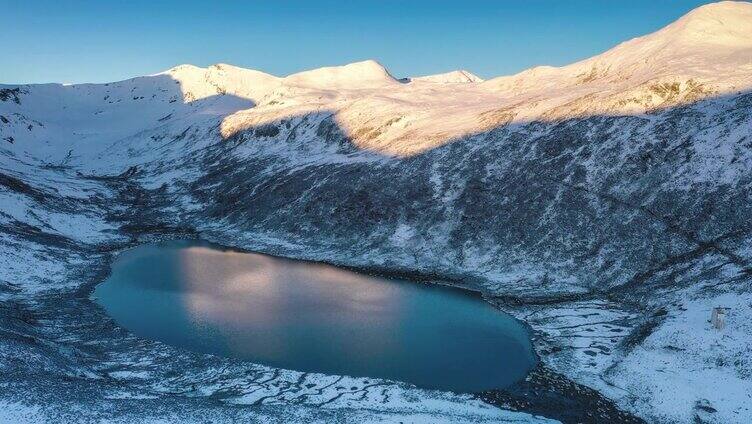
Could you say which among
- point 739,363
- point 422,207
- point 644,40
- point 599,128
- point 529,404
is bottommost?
point 529,404

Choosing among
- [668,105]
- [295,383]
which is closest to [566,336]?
[295,383]

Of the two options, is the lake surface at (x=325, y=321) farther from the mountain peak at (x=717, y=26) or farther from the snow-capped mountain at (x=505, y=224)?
the mountain peak at (x=717, y=26)

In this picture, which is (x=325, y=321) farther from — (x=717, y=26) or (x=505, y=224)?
(x=717, y=26)

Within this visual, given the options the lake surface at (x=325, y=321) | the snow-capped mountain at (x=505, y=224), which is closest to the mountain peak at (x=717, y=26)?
the snow-capped mountain at (x=505, y=224)

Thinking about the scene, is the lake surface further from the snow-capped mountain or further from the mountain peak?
the mountain peak

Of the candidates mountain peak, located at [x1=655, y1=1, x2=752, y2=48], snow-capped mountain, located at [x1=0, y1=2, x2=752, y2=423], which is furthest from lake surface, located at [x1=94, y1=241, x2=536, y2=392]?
mountain peak, located at [x1=655, y1=1, x2=752, y2=48]

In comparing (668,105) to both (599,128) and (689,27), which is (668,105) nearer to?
(599,128)

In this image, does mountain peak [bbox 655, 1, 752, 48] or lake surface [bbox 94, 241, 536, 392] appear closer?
lake surface [bbox 94, 241, 536, 392]
